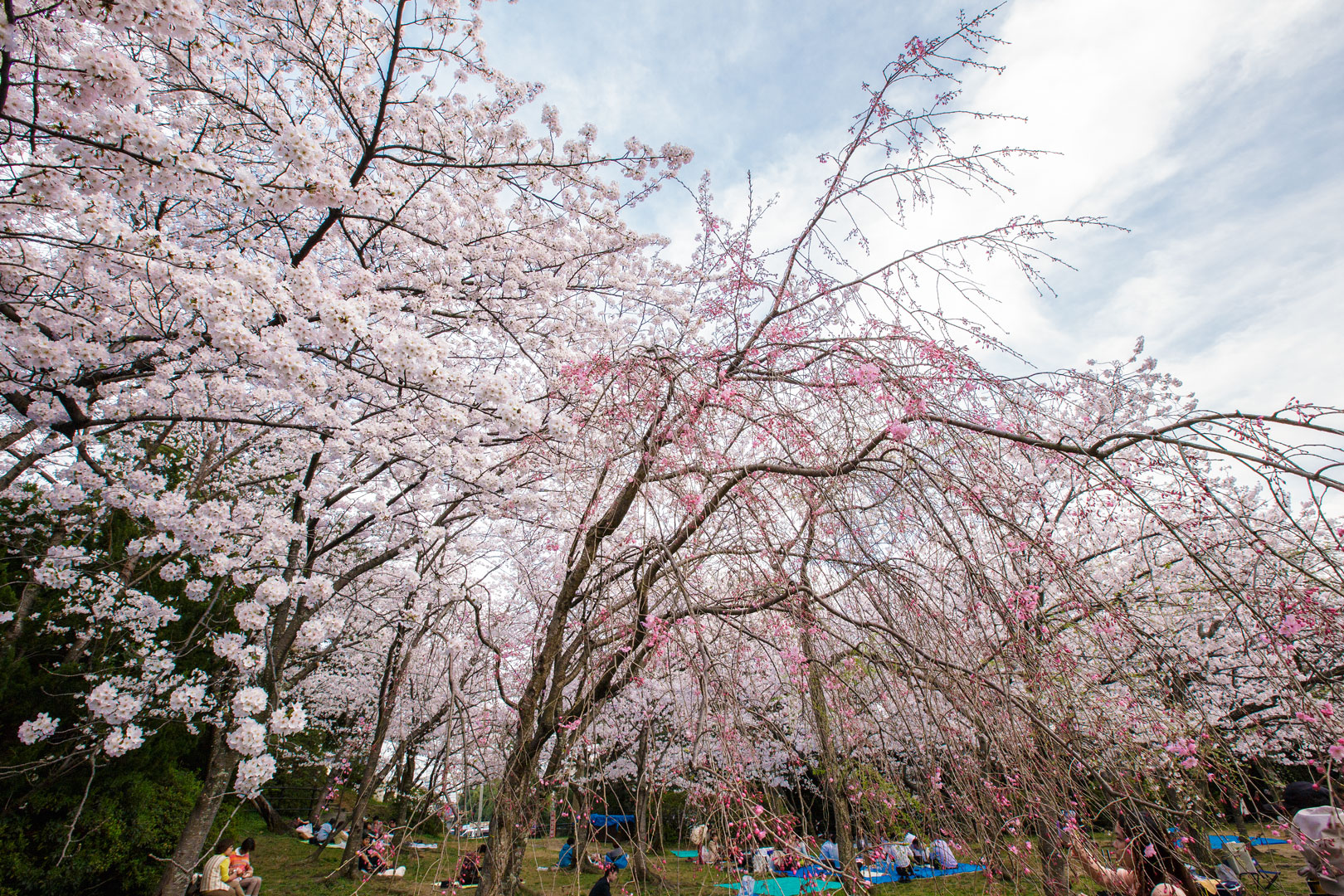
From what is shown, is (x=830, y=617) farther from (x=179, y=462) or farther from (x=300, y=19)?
(x=179, y=462)

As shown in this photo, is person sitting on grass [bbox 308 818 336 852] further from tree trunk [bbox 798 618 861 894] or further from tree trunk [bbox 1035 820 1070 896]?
tree trunk [bbox 1035 820 1070 896]

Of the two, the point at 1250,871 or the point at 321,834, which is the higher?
the point at 1250,871

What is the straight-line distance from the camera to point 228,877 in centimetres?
627

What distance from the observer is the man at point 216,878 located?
602cm

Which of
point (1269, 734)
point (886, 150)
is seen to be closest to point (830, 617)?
point (886, 150)

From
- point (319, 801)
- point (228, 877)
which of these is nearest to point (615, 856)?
point (228, 877)

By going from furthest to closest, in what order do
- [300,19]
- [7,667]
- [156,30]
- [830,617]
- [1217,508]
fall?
[7,667]
[300,19]
[830,617]
[156,30]
[1217,508]

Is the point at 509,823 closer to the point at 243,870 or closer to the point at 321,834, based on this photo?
the point at 243,870

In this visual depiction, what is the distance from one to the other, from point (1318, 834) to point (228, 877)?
28.9ft

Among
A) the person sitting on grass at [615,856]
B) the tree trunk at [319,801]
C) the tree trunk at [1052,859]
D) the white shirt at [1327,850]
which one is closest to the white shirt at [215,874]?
the person sitting on grass at [615,856]

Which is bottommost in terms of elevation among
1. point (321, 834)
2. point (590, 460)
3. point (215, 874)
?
point (321, 834)

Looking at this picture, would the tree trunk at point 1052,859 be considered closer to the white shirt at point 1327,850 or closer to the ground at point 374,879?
the white shirt at point 1327,850

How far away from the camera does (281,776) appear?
Result: 14258mm

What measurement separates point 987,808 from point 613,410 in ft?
6.51
